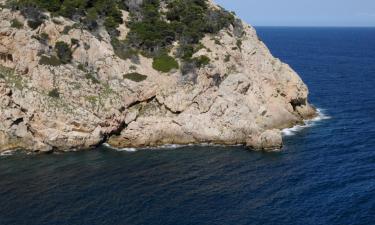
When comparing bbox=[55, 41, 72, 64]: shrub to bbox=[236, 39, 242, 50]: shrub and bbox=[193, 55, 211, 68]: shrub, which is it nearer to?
bbox=[193, 55, 211, 68]: shrub

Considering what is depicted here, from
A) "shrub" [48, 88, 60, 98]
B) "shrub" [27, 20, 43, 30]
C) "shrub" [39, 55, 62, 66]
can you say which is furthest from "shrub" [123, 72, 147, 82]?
"shrub" [27, 20, 43, 30]

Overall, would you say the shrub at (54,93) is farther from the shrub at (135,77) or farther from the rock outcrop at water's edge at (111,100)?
the shrub at (135,77)

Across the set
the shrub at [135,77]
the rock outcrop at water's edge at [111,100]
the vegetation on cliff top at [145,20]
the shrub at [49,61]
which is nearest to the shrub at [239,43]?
the vegetation on cliff top at [145,20]

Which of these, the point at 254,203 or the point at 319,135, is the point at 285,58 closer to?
the point at 319,135

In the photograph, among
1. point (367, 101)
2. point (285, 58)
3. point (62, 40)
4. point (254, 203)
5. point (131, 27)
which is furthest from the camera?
point (285, 58)

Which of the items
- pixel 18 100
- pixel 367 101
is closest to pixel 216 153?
pixel 18 100

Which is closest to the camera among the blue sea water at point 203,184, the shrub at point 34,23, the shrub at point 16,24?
the blue sea water at point 203,184
